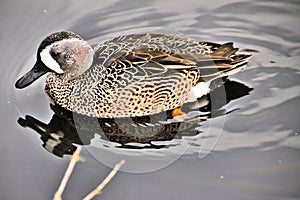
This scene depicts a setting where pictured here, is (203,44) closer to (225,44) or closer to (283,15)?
(225,44)

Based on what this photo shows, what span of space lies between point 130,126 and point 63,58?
0.91 metres

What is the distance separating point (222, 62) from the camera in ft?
19.6

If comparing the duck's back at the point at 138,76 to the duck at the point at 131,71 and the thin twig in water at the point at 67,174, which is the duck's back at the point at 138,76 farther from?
the thin twig in water at the point at 67,174

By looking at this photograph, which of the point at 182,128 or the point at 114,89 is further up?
the point at 114,89

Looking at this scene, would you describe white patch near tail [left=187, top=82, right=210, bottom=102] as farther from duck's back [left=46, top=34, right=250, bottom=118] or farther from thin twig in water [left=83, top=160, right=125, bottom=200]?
thin twig in water [left=83, top=160, right=125, bottom=200]

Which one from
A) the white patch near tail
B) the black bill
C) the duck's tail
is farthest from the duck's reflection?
the black bill

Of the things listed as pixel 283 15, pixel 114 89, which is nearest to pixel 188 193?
pixel 114 89

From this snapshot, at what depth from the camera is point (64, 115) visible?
20.0 ft

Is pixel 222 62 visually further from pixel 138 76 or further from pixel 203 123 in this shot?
pixel 138 76

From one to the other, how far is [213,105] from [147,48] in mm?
837

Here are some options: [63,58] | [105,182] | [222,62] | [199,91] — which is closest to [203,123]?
[199,91]

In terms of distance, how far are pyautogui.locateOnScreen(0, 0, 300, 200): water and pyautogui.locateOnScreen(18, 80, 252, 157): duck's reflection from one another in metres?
0.07

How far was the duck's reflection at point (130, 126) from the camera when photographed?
5.74 m

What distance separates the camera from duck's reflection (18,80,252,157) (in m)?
5.74
